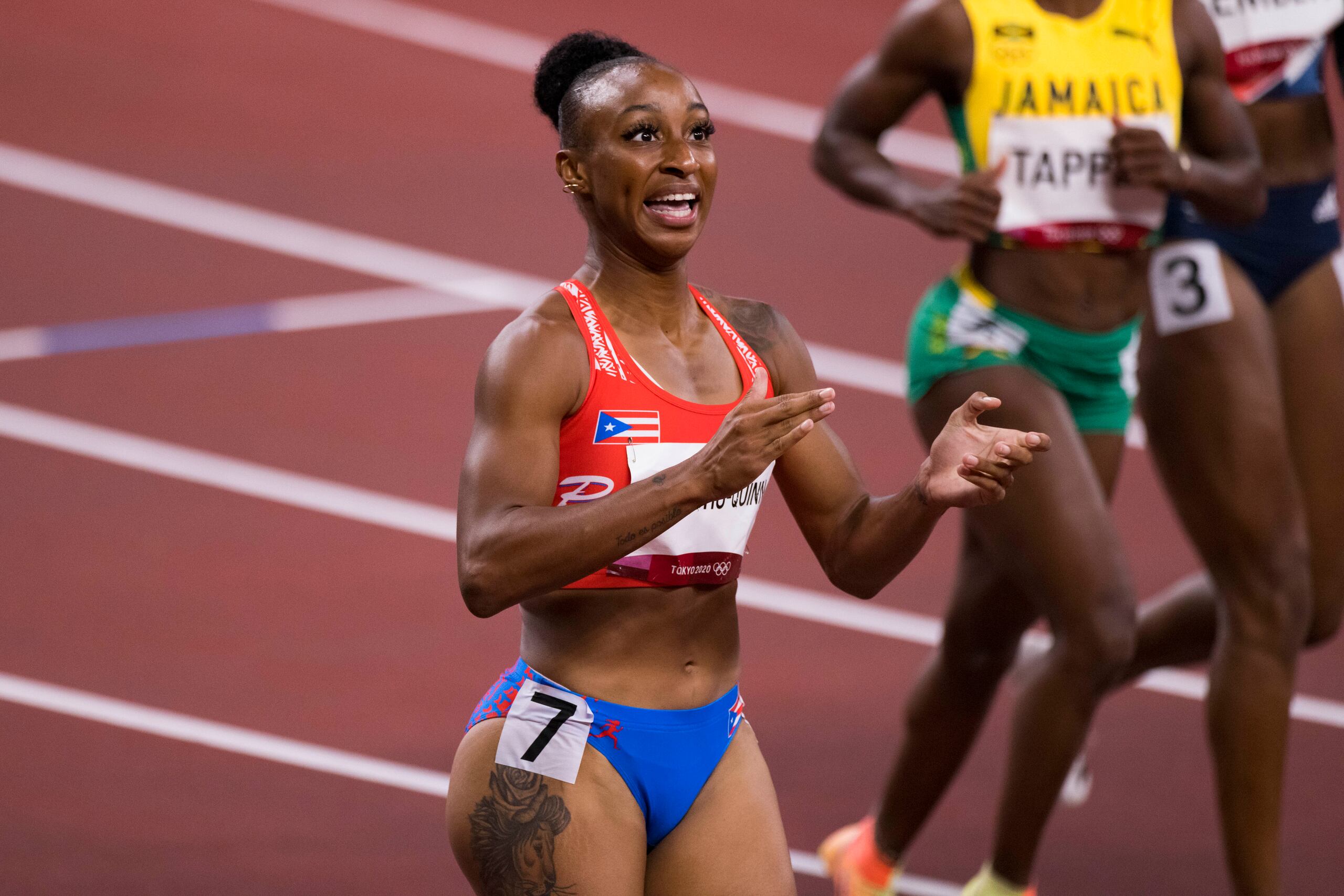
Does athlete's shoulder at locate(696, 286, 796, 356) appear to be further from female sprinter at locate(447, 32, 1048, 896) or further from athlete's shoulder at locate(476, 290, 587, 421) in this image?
athlete's shoulder at locate(476, 290, 587, 421)

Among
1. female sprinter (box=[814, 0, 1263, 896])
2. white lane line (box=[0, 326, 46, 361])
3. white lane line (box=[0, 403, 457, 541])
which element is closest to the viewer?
female sprinter (box=[814, 0, 1263, 896])

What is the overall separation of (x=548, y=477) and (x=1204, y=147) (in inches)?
102

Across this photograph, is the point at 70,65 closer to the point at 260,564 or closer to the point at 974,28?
the point at 260,564

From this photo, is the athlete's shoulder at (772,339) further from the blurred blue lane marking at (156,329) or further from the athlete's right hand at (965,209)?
the blurred blue lane marking at (156,329)

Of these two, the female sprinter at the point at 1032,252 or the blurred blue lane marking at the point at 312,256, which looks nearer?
the female sprinter at the point at 1032,252

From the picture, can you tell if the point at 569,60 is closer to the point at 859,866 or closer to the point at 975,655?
the point at 975,655

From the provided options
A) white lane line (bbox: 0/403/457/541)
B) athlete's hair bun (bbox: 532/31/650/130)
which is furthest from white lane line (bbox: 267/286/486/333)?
athlete's hair bun (bbox: 532/31/650/130)

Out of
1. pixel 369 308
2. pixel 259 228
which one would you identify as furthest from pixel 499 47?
pixel 369 308

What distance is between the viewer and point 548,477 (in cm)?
315

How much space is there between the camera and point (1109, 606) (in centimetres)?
448

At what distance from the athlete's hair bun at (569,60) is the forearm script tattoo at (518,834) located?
3.94 feet

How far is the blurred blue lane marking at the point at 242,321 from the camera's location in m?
8.57

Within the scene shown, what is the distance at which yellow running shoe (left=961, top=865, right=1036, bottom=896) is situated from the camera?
4766mm

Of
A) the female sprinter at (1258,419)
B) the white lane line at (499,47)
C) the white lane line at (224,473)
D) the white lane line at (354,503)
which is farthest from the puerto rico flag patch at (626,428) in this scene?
the white lane line at (499,47)
